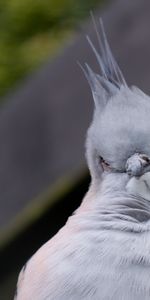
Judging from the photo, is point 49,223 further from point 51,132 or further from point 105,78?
point 105,78

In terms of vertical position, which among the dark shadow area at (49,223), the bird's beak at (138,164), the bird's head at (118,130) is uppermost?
Result: the bird's head at (118,130)

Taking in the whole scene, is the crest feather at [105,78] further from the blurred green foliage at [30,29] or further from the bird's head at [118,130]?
the blurred green foliage at [30,29]

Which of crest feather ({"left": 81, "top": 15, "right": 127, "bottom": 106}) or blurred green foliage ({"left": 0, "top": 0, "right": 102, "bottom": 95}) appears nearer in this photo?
crest feather ({"left": 81, "top": 15, "right": 127, "bottom": 106})

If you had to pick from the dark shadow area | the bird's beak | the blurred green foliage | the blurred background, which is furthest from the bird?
the blurred green foliage

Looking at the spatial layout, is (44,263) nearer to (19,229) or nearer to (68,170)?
(68,170)

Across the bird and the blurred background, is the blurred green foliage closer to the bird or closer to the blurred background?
the blurred background

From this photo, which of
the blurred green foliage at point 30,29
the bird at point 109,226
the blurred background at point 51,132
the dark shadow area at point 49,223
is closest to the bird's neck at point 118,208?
the bird at point 109,226
